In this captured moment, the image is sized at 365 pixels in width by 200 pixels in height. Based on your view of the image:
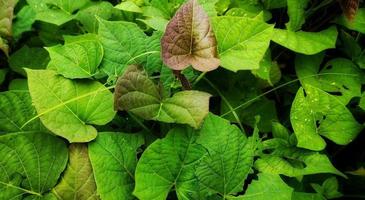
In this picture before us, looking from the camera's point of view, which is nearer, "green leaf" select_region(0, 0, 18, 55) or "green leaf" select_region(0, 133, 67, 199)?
"green leaf" select_region(0, 133, 67, 199)

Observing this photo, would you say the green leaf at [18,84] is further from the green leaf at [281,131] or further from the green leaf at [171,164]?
the green leaf at [281,131]

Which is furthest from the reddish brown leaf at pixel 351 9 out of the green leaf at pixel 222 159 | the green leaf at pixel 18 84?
the green leaf at pixel 18 84

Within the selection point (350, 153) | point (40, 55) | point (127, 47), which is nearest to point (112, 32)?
point (127, 47)

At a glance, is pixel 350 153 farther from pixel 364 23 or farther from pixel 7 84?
pixel 7 84

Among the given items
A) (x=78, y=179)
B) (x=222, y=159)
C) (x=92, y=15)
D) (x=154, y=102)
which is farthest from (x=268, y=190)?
(x=92, y=15)

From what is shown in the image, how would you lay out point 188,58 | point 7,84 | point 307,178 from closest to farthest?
point 188,58 < point 307,178 < point 7,84

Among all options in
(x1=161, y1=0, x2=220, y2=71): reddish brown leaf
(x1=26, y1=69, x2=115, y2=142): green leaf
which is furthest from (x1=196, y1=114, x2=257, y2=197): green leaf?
(x1=26, y1=69, x2=115, y2=142): green leaf

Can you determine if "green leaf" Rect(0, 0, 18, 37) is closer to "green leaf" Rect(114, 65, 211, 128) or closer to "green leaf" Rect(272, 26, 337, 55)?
"green leaf" Rect(114, 65, 211, 128)
